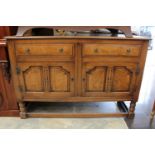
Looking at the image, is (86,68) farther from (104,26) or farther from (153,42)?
(153,42)

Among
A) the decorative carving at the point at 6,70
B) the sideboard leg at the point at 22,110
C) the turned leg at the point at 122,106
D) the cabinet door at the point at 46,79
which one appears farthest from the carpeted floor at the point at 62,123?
the decorative carving at the point at 6,70

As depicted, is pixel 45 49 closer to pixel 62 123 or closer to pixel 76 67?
pixel 76 67

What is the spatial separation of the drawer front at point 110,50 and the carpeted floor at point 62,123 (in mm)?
735

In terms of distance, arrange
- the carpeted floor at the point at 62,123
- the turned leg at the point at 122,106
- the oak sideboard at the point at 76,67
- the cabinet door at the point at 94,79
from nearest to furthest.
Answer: the oak sideboard at the point at 76,67, the cabinet door at the point at 94,79, the carpeted floor at the point at 62,123, the turned leg at the point at 122,106

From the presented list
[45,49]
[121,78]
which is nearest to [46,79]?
[45,49]

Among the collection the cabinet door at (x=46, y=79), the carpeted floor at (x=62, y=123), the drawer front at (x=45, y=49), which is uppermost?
the drawer front at (x=45, y=49)

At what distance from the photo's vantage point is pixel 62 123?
5.56 ft

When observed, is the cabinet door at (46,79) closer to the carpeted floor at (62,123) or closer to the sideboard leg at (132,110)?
the carpeted floor at (62,123)

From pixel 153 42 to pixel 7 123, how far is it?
193 centimetres

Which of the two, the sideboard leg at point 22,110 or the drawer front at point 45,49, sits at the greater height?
the drawer front at point 45,49

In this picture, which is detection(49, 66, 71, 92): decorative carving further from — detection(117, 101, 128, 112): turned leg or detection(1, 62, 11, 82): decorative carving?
detection(117, 101, 128, 112): turned leg

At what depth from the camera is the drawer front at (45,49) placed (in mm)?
1383

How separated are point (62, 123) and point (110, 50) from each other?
89 cm
